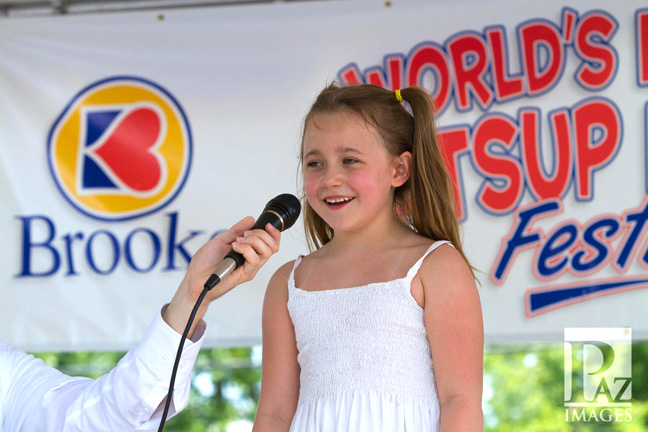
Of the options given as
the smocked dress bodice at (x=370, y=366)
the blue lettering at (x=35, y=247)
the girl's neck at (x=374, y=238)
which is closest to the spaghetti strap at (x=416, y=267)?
the smocked dress bodice at (x=370, y=366)

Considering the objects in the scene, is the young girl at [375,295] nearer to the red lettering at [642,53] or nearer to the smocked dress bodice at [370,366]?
the smocked dress bodice at [370,366]

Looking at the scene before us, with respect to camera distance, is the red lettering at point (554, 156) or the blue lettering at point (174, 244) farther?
the blue lettering at point (174, 244)

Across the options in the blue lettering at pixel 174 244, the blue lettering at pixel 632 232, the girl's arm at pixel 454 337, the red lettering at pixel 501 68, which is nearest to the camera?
the girl's arm at pixel 454 337

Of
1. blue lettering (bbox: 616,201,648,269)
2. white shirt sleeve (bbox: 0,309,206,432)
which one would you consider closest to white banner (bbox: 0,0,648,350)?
blue lettering (bbox: 616,201,648,269)

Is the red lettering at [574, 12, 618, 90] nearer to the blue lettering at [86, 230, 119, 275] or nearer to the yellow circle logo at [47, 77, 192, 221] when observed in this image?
the yellow circle logo at [47, 77, 192, 221]

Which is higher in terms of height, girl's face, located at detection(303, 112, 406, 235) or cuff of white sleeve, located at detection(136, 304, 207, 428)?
girl's face, located at detection(303, 112, 406, 235)

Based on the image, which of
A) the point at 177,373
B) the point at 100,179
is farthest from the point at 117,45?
the point at 177,373

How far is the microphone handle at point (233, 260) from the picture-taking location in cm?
141

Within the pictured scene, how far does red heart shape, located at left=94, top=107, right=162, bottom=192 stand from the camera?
3.14 metres

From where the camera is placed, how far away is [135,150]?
3.15 meters

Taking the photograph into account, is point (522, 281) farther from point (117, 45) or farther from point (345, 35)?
point (117, 45)

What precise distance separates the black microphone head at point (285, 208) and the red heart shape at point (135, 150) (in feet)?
5.23

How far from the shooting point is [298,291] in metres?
2.06

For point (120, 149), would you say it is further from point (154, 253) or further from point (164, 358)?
point (164, 358)
